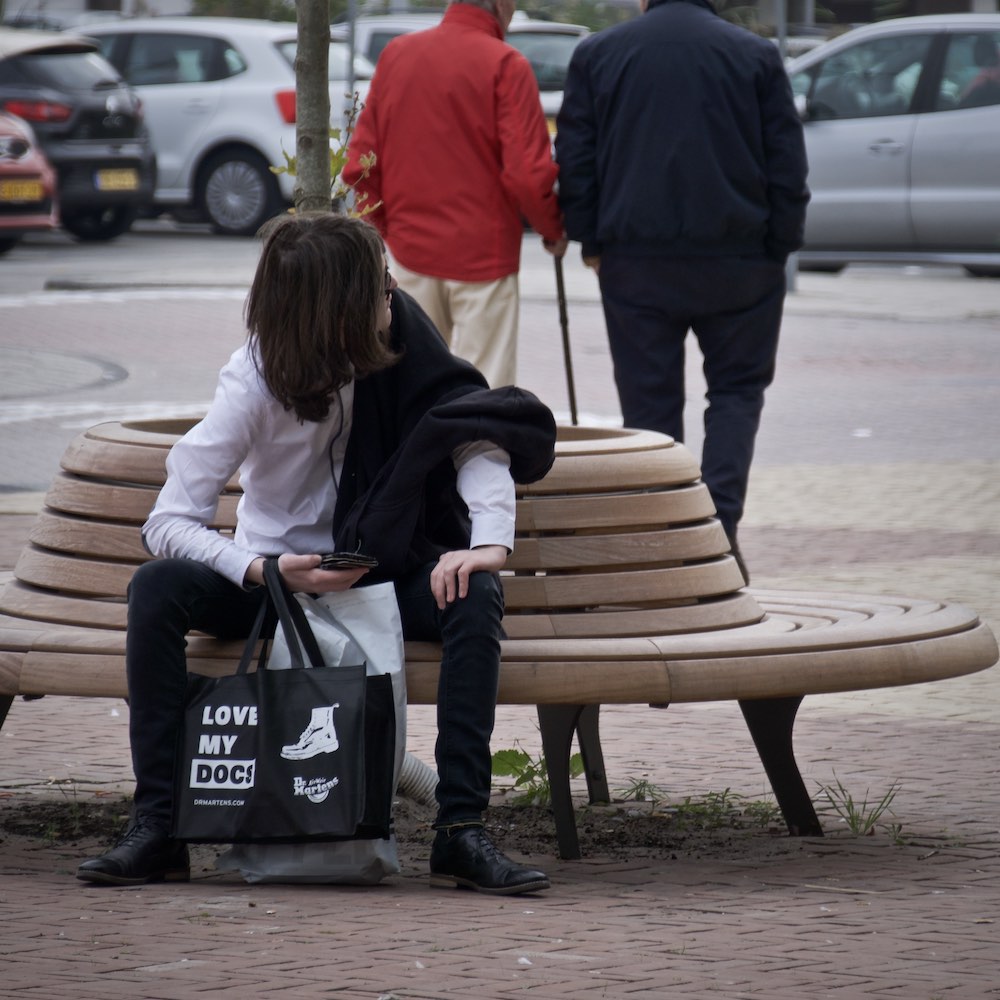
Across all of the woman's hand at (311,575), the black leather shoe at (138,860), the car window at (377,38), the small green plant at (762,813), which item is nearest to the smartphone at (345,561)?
the woman's hand at (311,575)

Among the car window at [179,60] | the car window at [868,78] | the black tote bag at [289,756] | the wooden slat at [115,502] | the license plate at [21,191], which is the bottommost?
the license plate at [21,191]

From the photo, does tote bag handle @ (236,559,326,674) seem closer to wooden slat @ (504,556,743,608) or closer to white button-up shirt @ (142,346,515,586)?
white button-up shirt @ (142,346,515,586)

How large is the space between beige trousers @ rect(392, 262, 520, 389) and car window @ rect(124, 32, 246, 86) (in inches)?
583

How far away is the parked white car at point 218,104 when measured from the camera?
21.2 m

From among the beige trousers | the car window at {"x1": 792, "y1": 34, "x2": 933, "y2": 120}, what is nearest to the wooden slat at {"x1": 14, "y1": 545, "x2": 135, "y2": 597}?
the beige trousers

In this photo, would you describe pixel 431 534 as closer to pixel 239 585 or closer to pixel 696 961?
pixel 239 585

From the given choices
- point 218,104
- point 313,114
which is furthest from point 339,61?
point 313,114

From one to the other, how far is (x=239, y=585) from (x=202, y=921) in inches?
25.1

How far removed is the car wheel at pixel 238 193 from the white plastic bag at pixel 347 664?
17791mm

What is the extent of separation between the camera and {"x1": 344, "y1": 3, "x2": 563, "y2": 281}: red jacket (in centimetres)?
698

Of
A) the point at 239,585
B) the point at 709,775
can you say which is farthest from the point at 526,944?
the point at 709,775

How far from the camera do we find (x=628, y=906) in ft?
12.7

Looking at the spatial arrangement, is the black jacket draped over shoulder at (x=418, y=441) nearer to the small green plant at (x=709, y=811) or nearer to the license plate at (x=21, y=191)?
the small green plant at (x=709, y=811)

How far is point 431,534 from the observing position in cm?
420
